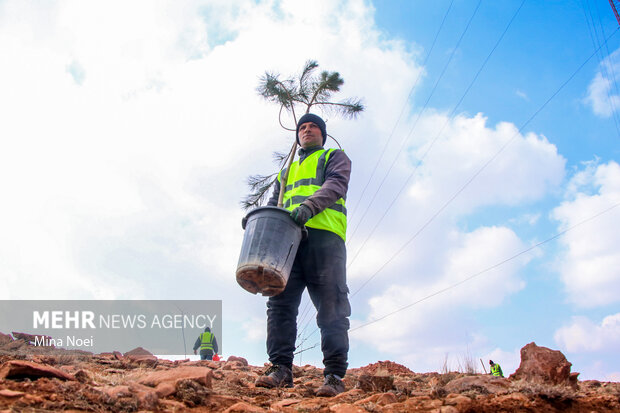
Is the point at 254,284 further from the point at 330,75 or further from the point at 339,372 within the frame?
the point at 330,75

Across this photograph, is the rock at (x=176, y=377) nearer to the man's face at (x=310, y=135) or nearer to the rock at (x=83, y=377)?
the rock at (x=83, y=377)

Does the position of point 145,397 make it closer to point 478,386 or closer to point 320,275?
point 320,275

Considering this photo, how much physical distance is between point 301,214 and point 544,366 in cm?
209

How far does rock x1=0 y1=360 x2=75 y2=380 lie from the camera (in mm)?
2107

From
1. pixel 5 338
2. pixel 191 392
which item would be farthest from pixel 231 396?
pixel 5 338

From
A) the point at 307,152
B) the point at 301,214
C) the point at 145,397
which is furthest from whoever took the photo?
the point at 307,152

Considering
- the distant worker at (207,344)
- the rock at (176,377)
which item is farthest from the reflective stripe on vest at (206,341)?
the rock at (176,377)

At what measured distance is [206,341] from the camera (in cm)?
1066

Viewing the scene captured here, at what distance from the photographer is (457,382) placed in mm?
2797

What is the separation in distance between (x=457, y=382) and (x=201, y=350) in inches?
342

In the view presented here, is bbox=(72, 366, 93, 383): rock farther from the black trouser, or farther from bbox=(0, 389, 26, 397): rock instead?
the black trouser

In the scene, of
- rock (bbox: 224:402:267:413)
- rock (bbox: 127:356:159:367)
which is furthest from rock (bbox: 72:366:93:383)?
rock (bbox: 127:356:159:367)

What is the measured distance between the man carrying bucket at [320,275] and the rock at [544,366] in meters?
1.34

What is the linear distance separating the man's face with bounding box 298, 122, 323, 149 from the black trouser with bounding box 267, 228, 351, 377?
833mm
